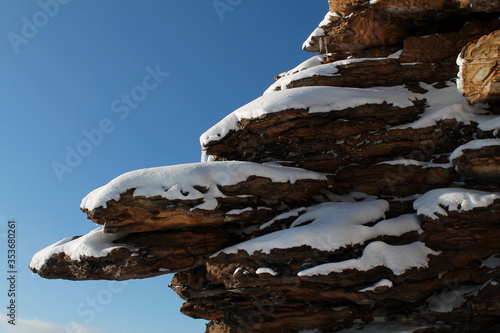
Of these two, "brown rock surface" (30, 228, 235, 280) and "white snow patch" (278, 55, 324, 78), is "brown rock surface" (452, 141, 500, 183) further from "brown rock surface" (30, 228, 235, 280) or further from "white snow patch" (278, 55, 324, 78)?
"white snow patch" (278, 55, 324, 78)

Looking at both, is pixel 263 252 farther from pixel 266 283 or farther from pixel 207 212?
pixel 207 212

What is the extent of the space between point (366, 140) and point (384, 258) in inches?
201

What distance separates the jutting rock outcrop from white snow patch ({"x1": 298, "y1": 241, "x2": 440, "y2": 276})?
1.3 inches

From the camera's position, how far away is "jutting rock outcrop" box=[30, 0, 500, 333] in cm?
1162

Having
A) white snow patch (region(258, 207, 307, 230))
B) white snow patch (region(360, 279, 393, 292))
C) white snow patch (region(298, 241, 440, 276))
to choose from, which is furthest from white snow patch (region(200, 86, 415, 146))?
white snow patch (region(360, 279, 393, 292))

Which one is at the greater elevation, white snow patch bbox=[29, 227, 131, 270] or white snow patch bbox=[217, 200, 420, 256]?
white snow patch bbox=[29, 227, 131, 270]

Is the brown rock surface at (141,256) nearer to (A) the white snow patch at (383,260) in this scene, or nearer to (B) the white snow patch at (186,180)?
(B) the white snow patch at (186,180)

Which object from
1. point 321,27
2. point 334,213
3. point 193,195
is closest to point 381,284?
point 334,213

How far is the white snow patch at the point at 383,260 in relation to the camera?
36.7 feet

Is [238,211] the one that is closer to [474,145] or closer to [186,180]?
[186,180]

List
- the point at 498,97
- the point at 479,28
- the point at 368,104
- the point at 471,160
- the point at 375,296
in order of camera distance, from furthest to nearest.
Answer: the point at 479,28
the point at 368,104
the point at 498,97
the point at 471,160
the point at 375,296

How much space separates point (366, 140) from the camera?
579 inches

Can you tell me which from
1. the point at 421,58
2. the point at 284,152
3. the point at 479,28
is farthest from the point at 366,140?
the point at 479,28

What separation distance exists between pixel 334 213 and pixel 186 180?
17.3 ft
